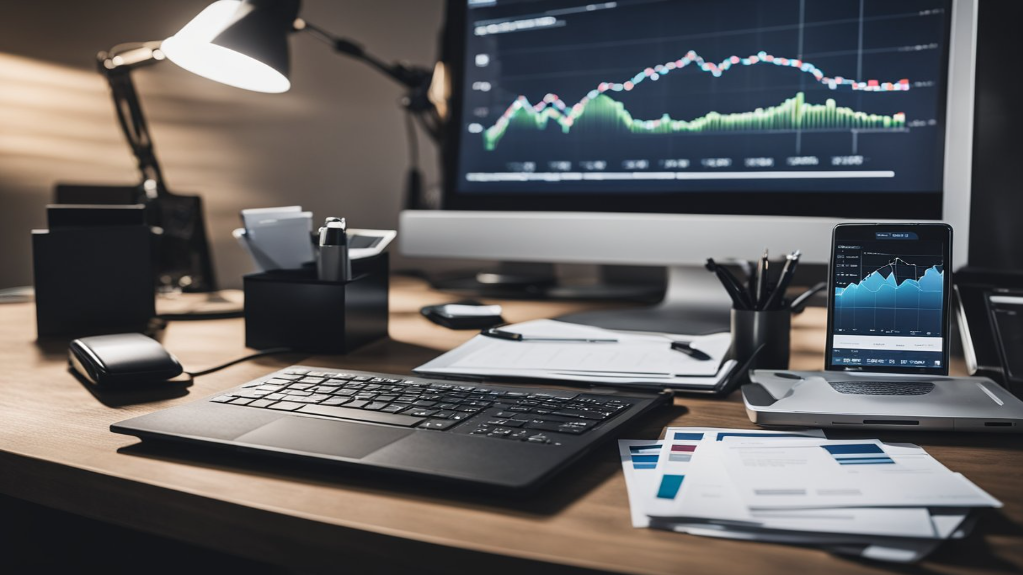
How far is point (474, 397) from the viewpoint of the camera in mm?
518

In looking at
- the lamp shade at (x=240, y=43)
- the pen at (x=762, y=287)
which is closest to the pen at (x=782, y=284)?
the pen at (x=762, y=287)

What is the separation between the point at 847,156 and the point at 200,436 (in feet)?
2.36

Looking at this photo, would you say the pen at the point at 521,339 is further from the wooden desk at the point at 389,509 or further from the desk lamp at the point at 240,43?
the desk lamp at the point at 240,43

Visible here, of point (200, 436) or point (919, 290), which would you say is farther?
point (919, 290)

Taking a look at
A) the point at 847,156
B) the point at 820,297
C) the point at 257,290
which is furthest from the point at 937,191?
the point at 257,290

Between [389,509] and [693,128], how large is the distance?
0.68 metres

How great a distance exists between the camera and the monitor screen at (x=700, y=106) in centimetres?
81

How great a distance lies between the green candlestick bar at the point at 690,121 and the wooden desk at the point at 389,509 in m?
0.44

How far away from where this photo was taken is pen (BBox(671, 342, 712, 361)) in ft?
2.23

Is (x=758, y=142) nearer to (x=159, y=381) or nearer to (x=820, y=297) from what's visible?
(x=820, y=297)

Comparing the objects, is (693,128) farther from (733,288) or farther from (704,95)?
(733,288)

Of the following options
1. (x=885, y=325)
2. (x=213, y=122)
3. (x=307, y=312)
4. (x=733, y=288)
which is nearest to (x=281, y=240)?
(x=307, y=312)

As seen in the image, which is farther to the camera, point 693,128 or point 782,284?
point 693,128

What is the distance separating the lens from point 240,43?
0.80 meters
